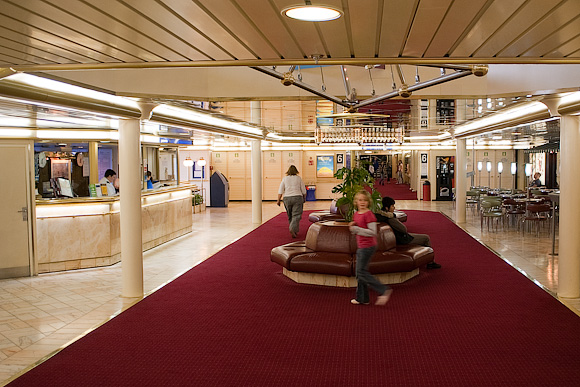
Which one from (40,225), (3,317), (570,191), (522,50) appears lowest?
(3,317)

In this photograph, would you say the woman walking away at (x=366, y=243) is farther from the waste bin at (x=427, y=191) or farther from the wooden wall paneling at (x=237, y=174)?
the waste bin at (x=427, y=191)

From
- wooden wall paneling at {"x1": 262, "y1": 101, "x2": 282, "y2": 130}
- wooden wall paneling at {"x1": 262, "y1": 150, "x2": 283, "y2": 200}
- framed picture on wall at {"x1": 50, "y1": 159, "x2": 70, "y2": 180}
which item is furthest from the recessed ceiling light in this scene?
wooden wall paneling at {"x1": 262, "y1": 150, "x2": 283, "y2": 200}

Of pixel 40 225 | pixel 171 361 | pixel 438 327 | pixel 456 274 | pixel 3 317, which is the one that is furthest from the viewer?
pixel 40 225

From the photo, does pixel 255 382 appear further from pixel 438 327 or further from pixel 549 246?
pixel 549 246

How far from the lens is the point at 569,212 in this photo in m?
7.67

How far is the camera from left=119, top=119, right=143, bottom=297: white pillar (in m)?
7.67

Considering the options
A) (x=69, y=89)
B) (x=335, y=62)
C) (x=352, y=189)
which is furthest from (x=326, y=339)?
(x=352, y=189)

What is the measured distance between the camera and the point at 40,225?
9.72m

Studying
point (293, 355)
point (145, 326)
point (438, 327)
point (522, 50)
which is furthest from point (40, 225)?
point (522, 50)

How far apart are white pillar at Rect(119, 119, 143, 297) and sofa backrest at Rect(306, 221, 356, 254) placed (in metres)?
2.76

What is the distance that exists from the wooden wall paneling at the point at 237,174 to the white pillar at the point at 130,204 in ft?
59.1

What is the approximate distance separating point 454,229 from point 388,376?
10905 millimetres

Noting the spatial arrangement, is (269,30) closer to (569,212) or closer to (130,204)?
(130,204)

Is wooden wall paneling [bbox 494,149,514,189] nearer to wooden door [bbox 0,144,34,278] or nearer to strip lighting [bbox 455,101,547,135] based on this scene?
strip lighting [bbox 455,101,547,135]
